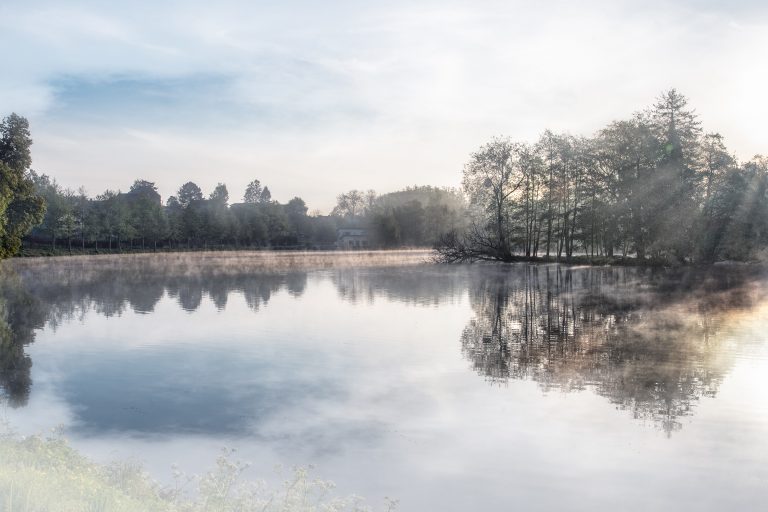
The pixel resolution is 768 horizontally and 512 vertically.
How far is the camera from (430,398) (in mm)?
14336

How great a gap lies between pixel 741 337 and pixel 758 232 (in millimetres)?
51808

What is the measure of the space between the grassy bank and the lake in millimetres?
805

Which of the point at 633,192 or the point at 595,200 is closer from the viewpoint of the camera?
the point at 633,192

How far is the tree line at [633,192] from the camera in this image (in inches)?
2611

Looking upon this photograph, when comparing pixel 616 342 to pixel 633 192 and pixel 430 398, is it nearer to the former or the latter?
pixel 430 398

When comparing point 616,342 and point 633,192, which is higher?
point 633,192

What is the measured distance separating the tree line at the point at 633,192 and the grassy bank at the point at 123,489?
6153cm

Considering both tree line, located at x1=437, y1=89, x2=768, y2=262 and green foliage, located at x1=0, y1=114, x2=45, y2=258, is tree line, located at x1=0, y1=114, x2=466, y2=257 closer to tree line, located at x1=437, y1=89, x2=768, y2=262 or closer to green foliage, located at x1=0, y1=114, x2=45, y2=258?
green foliage, located at x1=0, y1=114, x2=45, y2=258

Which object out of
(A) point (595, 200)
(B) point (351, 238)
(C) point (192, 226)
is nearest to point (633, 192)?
(A) point (595, 200)

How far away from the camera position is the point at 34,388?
1491cm

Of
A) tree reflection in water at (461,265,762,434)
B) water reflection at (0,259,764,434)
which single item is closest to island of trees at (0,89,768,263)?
water reflection at (0,259,764,434)

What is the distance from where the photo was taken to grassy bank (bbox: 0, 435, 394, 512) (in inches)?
271

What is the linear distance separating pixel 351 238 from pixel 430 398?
17348 centimetres

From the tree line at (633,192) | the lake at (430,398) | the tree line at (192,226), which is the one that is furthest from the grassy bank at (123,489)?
the tree line at (192,226)
